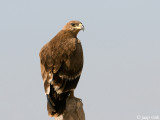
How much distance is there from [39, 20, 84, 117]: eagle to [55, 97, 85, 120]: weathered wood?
21 centimetres

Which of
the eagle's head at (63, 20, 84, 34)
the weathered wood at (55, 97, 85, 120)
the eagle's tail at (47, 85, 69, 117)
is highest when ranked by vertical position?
the eagle's head at (63, 20, 84, 34)

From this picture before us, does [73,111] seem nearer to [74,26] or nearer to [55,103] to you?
[55,103]

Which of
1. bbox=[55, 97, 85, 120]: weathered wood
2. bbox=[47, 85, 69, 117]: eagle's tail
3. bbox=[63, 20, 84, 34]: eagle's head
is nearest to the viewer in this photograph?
bbox=[47, 85, 69, 117]: eagle's tail

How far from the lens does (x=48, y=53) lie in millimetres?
11445

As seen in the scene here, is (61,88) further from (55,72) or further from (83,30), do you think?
(83,30)

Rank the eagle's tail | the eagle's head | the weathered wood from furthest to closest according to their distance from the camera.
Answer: the eagle's head
the weathered wood
the eagle's tail

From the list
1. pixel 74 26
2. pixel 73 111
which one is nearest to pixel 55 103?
pixel 73 111

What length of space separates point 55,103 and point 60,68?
0.94m

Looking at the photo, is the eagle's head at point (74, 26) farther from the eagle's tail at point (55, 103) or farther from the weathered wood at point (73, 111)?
the eagle's tail at point (55, 103)

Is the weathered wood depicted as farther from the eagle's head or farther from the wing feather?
the eagle's head

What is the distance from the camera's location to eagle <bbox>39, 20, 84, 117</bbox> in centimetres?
1084

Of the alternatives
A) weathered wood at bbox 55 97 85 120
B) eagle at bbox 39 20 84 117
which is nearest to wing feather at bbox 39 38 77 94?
eagle at bbox 39 20 84 117

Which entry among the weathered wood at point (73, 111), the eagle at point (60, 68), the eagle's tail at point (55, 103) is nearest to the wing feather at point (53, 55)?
the eagle at point (60, 68)

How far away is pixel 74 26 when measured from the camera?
41.8 ft
